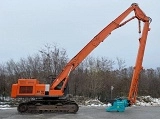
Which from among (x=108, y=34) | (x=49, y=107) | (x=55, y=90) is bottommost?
(x=49, y=107)

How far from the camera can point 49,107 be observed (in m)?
22.9

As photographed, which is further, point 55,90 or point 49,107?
point 55,90

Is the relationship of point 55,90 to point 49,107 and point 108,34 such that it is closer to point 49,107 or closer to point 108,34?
point 49,107

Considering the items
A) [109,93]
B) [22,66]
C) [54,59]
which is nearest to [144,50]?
[54,59]

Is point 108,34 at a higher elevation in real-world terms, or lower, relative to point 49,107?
higher

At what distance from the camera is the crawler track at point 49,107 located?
2291 centimetres

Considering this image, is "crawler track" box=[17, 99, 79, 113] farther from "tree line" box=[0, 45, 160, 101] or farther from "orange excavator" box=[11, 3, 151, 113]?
"tree line" box=[0, 45, 160, 101]

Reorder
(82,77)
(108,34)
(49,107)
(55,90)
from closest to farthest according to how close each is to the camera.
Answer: (49,107) < (55,90) < (108,34) < (82,77)

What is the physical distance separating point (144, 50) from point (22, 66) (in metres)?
30.6

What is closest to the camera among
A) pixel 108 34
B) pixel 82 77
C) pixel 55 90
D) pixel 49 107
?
pixel 49 107

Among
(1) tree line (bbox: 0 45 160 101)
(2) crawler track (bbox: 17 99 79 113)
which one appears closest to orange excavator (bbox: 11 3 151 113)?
(2) crawler track (bbox: 17 99 79 113)

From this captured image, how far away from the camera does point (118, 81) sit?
179 feet

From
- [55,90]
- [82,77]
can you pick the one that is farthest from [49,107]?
[82,77]

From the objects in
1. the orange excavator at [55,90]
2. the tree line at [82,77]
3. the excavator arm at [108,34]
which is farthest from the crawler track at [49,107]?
the tree line at [82,77]
